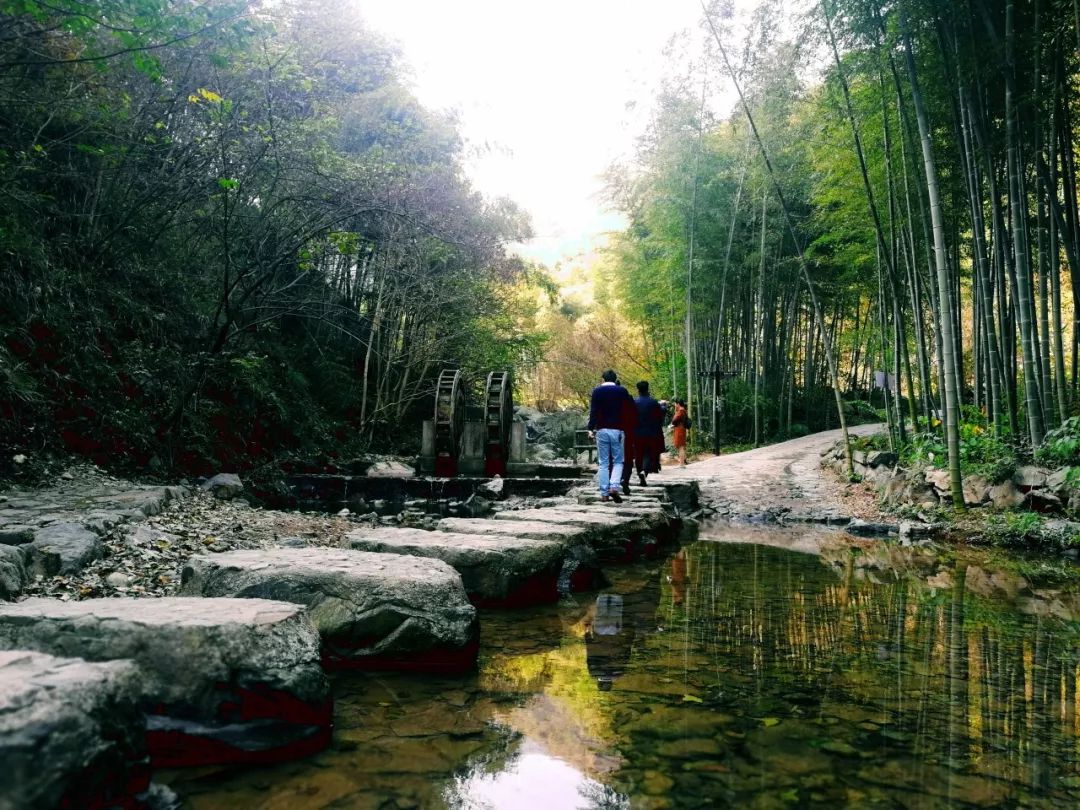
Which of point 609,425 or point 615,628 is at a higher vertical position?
point 609,425

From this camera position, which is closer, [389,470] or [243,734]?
[243,734]

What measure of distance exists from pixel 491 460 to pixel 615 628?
7.91 meters

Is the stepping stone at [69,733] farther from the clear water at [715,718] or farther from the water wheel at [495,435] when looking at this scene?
A: the water wheel at [495,435]

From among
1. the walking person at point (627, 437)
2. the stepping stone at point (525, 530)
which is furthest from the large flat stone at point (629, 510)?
the stepping stone at point (525, 530)

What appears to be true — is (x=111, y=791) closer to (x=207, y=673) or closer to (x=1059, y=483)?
(x=207, y=673)

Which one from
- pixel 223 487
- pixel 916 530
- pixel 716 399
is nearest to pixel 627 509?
pixel 916 530

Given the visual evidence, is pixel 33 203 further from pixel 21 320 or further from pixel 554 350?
pixel 554 350

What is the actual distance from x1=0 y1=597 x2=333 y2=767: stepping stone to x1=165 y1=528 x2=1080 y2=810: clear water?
83mm

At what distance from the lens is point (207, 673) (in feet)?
5.44

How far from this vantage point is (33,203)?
6.43 m

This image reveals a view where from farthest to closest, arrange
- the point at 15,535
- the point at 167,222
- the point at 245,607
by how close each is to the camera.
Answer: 1. the point at 167,222
2. the point at 15,535
3. the point at 245,607

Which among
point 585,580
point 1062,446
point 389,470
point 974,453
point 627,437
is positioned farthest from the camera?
point 389,470

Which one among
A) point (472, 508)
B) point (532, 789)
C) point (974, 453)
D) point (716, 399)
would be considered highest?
point (716, 399)

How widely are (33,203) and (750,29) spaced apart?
10314mm
